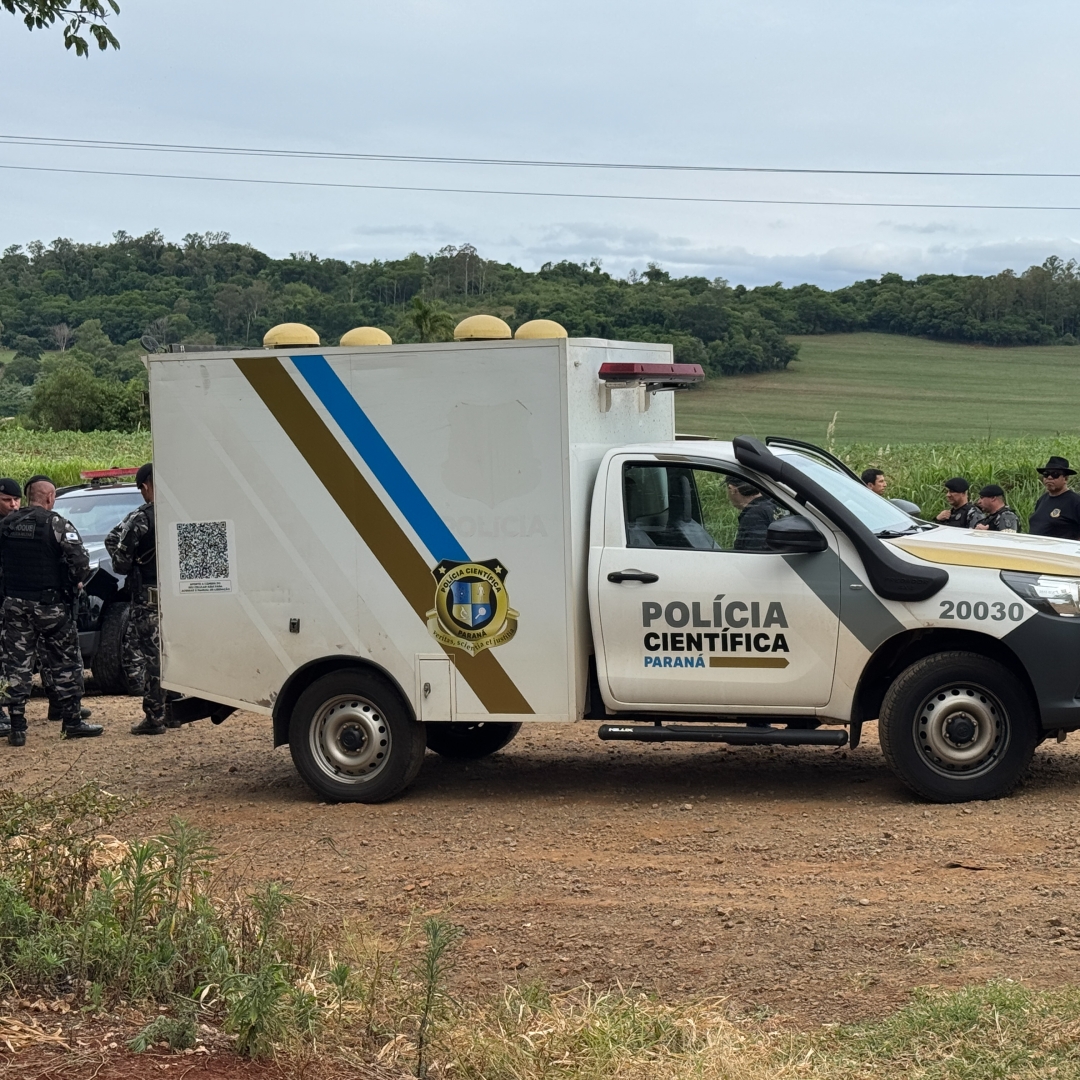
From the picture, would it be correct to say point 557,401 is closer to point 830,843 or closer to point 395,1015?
point 830,843

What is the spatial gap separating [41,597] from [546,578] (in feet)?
16.5

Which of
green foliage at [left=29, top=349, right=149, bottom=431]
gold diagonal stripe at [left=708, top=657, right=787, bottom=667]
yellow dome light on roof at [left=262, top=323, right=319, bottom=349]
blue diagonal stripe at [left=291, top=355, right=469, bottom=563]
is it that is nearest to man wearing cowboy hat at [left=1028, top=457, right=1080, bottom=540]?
gold diagonal stripe at [left=708, top=657, right=787, bottom=667]

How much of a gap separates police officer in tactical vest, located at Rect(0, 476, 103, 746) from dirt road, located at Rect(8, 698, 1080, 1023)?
Result: 3.04 ft

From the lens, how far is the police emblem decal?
27.2 feet

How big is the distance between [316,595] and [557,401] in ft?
6.13

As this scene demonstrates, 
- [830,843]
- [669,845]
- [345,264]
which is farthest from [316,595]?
[345,264]

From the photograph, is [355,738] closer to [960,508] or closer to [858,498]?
[858,498]

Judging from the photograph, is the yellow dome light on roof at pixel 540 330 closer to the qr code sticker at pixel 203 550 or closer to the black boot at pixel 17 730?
the qr code sticker at pixel 203 550

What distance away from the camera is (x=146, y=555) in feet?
36.9

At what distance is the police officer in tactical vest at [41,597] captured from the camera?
11.2 meters

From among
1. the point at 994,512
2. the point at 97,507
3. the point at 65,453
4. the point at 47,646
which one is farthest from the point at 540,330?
the point at 65,453

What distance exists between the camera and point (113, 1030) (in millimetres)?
4312

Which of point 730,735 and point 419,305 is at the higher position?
point 419,305

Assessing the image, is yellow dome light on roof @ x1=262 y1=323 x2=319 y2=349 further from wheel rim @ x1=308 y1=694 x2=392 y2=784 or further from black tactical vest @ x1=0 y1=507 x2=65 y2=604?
black tactical vest @ x1=0 y1=507 x2=65 y2=604
